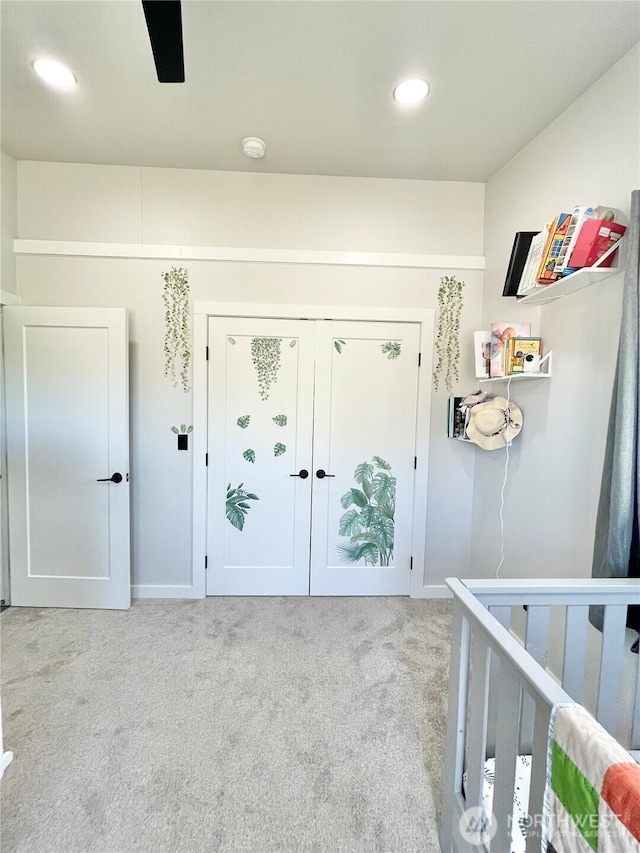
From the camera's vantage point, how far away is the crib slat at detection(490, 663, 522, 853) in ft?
2.93

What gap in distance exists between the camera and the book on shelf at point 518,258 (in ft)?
6.35

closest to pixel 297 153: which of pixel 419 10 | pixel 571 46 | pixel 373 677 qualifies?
pixel 419 10

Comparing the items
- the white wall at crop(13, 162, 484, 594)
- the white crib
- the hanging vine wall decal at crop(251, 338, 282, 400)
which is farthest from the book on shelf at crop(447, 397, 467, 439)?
the white crib

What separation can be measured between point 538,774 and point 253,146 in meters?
2.87

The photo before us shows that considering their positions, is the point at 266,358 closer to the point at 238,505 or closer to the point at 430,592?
the point at 238,505

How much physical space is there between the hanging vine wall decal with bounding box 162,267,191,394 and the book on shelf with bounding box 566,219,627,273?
2193 mm

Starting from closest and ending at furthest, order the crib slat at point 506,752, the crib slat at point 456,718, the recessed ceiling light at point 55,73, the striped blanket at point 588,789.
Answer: the striped blanket at point 588,789 < the crib slat at point 506,752 < the crib slat at point 456,718 < the recessed ceiling light at point 55,73

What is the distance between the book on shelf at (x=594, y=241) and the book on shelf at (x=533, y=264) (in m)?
0.20

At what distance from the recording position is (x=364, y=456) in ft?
8.82

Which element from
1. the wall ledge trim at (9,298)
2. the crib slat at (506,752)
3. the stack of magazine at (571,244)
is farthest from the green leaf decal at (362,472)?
the wall ledge trim at (9,298)

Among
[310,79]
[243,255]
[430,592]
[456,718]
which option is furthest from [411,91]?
[430,592]

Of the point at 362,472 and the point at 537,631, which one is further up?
the point at 362,472

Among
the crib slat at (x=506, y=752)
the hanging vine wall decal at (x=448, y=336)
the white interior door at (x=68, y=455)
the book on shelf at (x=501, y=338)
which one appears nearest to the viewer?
the crib slat at (x=506, y=752)

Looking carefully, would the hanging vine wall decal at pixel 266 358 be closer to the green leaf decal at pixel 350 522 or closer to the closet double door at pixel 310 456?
the closet double door at pixel 310 456
